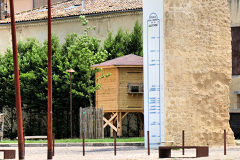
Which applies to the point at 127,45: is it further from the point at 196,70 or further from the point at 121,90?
the point at 196,70

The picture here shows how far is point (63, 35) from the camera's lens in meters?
57.4

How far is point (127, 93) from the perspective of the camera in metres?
45.3

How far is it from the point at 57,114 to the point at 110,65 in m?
7.62

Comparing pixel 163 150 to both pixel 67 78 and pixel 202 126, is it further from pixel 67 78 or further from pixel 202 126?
pixel 67 78

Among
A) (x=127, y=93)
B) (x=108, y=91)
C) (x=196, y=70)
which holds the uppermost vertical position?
(x=196, y=70)

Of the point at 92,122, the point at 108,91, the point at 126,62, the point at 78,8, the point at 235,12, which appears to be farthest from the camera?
the point at 78,8

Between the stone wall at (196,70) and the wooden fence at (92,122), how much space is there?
1299cm

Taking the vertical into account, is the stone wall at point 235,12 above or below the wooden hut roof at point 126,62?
above

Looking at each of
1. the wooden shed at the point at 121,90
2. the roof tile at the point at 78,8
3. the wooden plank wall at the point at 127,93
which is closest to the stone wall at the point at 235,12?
the wooden shed at the point at 121,90

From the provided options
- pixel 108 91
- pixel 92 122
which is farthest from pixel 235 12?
→ pixel 92 122

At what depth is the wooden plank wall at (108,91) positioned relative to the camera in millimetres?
45375

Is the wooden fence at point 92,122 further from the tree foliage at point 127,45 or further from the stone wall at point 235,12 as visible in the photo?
the stone wall at point 235,12

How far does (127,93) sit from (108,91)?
1251 millimetres

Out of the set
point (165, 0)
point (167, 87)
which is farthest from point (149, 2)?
point (167, 87)
